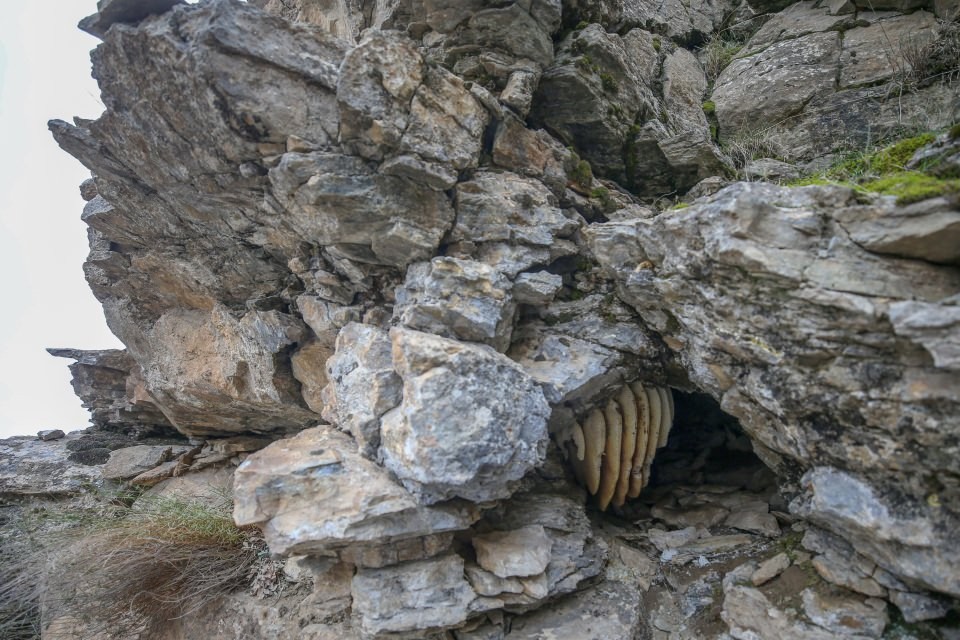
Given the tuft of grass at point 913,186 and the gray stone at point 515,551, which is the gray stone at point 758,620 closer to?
the gray stone at point 515,551

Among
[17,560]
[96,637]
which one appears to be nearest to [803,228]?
[96,637]

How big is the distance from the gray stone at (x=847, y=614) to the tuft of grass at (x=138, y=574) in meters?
5.29

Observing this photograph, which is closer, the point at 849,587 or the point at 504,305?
the point at 849,587

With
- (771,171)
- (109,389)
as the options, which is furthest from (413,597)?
(109,389)

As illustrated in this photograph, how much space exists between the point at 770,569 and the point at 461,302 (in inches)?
126

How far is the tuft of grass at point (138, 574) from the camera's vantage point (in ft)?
16.8

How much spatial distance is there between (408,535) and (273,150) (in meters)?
3.75

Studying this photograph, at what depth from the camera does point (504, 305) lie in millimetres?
4242

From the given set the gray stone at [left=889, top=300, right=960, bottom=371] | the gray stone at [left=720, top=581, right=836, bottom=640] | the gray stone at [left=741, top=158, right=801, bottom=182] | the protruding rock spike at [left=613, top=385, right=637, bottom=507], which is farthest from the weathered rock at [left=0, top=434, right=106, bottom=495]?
the gray stone at [left=741, top=158, right=801, bottom=182]

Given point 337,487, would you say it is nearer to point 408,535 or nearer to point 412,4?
point 408,535

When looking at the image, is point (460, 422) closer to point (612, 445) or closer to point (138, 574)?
point (612, 445)

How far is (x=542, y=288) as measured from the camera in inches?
177

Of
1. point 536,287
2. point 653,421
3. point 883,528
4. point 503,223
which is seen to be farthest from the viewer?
point 653,421

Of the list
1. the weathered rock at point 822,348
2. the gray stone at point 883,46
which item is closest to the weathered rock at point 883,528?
the weathered rock at point 822,348
